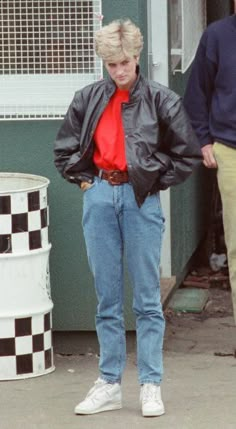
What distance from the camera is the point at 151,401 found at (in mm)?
6195

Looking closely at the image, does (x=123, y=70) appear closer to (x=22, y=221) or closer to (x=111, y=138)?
(x=111, y=138)

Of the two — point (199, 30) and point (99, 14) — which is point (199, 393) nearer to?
point (99, 14)

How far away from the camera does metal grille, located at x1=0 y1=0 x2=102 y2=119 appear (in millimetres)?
7105

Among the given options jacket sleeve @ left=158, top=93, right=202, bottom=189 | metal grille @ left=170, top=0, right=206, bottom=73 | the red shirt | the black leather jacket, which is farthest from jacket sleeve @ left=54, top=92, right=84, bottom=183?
metal grille @ left=170, top=0, right=206, bottom=73

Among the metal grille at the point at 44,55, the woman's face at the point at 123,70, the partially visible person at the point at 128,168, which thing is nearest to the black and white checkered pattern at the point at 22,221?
the metal grille at the point at 44,55

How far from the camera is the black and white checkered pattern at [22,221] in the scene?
22.4 ft

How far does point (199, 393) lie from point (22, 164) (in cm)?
162

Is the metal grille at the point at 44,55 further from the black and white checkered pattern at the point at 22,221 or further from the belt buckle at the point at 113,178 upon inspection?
the belt buckle at the point at 113,178

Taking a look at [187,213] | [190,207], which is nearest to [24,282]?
[187,213]

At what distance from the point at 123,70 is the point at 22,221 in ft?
4.11

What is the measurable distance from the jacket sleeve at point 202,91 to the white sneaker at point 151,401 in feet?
4.63

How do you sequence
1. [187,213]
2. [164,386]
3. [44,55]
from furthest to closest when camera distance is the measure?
[187,213]
[44,55]
[164,386]

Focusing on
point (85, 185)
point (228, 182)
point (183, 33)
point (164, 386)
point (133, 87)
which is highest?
point (183, 33)

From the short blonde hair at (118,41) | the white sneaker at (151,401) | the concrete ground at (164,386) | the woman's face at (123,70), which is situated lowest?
the concrete ground at (164,386)
